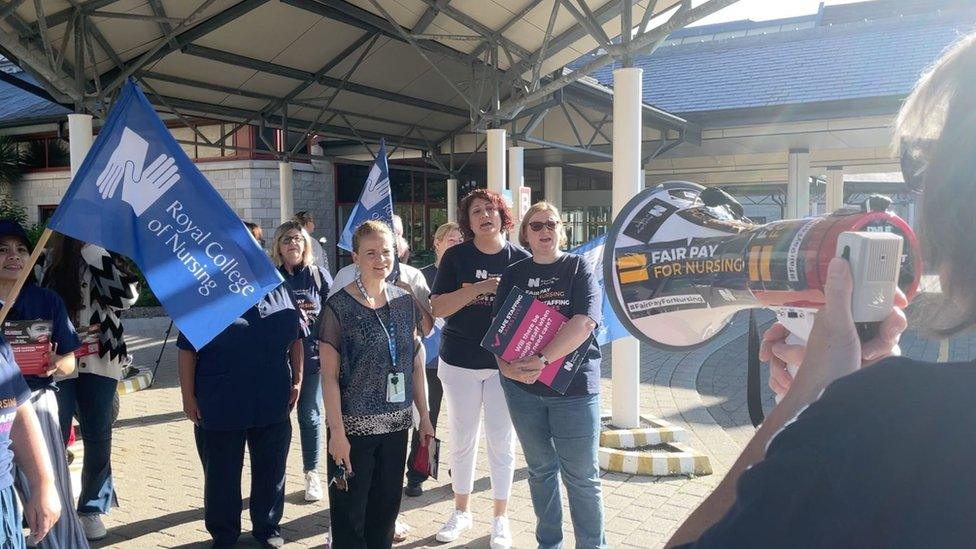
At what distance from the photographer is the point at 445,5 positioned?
7.57m

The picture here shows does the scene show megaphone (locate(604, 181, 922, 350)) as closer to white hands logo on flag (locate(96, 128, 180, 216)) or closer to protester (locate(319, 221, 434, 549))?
protester (locate(319, 221, 434, 549))

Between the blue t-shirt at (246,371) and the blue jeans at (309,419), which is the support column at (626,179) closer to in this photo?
the blue jeans at (309,419)

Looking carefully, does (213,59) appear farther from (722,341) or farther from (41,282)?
(722,341)

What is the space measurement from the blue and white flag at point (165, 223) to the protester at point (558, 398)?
1275 millimetres

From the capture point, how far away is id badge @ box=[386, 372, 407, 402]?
137 inches

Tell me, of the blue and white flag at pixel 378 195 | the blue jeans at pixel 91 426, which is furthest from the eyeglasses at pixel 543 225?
the blue jeans at pixel 91 426

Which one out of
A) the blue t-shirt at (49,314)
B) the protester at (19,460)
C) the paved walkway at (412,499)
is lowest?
the paved walkway at (412,499)

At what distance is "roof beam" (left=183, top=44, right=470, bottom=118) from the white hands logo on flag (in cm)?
580

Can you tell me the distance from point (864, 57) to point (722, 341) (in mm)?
6988

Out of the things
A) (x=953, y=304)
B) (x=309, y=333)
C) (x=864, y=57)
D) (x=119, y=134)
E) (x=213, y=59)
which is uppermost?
(x=864, y=57)

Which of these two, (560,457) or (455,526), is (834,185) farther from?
(560,457)

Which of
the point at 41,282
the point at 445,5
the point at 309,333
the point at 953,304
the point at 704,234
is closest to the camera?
the point at 953,304

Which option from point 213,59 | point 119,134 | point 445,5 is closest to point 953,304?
point 119,134

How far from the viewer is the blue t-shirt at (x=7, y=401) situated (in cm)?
235
